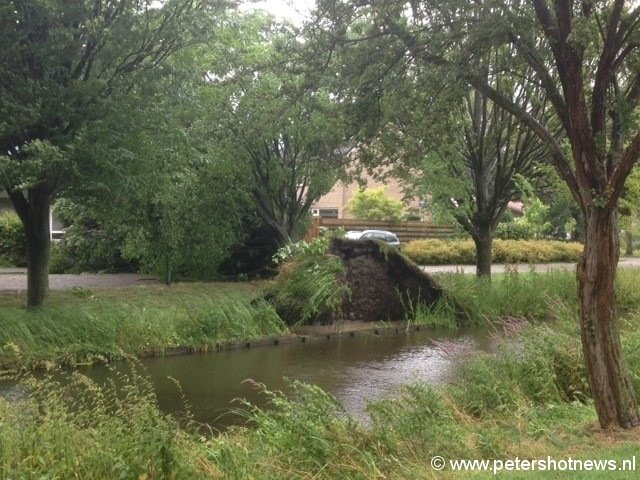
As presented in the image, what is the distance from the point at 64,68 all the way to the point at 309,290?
747 cm

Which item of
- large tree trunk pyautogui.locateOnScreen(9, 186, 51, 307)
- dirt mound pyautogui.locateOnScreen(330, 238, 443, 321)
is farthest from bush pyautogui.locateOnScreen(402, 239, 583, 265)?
large tree trunk pyautogui.locateOnScreen(9, 186, 51, 307)

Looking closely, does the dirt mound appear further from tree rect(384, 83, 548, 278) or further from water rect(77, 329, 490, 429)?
tree rect(384, 83, 548, 278)

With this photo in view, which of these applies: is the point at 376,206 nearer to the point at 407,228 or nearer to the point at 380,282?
the point at 407,228

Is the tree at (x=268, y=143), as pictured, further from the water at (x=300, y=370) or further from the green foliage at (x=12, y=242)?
the green foliage at (x=12, y=242)

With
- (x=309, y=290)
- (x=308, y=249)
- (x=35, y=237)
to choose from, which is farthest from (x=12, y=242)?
(x=309, y=290)

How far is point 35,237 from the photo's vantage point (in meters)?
14.7

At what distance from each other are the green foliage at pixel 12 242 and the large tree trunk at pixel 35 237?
40.6 feet

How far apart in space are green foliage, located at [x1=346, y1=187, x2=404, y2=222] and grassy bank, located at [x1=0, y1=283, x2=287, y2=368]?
27270 millimetres

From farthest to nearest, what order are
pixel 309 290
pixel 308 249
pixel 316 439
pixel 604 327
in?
pixel 308 249
pixel 309 290
pixel 604 327
pixel 316 439

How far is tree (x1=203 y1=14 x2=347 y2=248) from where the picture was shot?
1847 centimetres

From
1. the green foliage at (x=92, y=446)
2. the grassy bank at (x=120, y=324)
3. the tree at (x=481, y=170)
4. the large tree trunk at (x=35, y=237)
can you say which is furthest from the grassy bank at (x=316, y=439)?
the tree at (x=481, y=170)

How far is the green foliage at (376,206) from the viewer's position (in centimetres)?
4491

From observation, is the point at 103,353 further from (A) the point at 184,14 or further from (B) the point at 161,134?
(A) the point at 184,14

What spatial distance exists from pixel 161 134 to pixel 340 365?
5.40m
